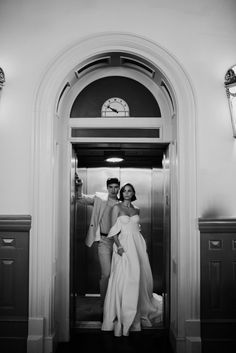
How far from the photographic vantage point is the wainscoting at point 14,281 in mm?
4266

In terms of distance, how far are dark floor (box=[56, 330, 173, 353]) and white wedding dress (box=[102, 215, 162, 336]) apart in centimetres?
14

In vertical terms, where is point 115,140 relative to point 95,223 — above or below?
above

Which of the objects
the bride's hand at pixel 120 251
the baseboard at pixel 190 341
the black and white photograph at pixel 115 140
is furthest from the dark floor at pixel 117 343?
the bride's hand at pixel 120 251

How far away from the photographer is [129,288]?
17.0 feet

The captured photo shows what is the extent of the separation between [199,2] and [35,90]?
2.26 m

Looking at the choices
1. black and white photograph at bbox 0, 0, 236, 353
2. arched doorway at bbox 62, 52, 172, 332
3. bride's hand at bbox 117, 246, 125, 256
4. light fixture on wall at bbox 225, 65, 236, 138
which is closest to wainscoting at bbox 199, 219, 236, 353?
black and white photograph at bbox 0, 0, 236, 353

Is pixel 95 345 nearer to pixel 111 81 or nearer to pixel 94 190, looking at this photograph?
pixel 94 190

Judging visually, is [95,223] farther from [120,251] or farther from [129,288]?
[129,288]

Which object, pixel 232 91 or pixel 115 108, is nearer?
pixel 232 91

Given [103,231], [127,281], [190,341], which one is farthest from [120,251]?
[190,341]

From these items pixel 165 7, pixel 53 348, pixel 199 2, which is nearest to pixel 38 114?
pixel 165 7

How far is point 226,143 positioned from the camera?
441cm

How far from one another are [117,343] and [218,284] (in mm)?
1515

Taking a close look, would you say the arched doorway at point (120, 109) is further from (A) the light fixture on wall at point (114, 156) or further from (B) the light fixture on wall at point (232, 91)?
(A) the light fixture on wall at point (114, 156)
